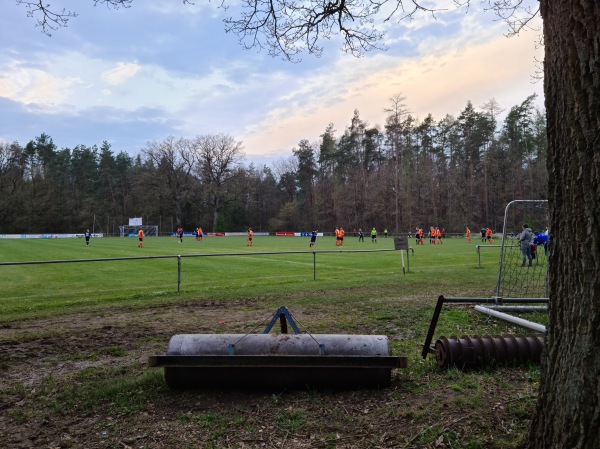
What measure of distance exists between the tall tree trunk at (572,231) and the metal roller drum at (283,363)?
5.58ft

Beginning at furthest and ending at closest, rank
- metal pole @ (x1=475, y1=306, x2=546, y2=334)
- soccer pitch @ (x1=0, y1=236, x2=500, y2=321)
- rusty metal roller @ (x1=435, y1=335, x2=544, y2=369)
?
soccer pitch @ (x1=0, y1=236, x2=500, y2=321), metal pole @ (x1=475, y1=306, x2=546, y2=334), rusty metal roller @ (x1=435, y1=335, x2=544, y2=369)

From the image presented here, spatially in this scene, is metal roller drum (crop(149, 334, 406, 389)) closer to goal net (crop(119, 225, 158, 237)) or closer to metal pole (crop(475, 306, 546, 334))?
metal pole (crop(475, 306, 546, 334))

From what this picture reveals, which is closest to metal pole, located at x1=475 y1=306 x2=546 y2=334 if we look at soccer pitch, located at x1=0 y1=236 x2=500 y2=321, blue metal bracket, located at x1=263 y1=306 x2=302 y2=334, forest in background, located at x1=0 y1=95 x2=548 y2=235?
blue metal bracket, located at x1=263 y1=306 x2=302 y2=334

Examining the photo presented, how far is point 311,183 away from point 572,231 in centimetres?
10136

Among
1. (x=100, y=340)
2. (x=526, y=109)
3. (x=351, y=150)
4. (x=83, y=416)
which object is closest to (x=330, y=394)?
(x=83, y=416)

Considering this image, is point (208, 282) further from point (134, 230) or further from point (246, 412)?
point (134, 230)

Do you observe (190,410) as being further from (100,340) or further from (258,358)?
(100,340)

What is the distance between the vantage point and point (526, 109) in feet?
246

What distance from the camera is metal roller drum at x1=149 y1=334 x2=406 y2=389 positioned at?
4215mm

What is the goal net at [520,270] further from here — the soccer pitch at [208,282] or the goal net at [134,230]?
the goal net at [134,230]

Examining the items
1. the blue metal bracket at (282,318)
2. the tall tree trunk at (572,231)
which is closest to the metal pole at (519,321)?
the tall tree trunk at (572,231)

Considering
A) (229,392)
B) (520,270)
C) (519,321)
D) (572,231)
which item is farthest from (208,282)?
(572,231)

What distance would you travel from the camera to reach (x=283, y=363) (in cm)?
423

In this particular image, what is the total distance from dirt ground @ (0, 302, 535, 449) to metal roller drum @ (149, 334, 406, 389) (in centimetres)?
12
